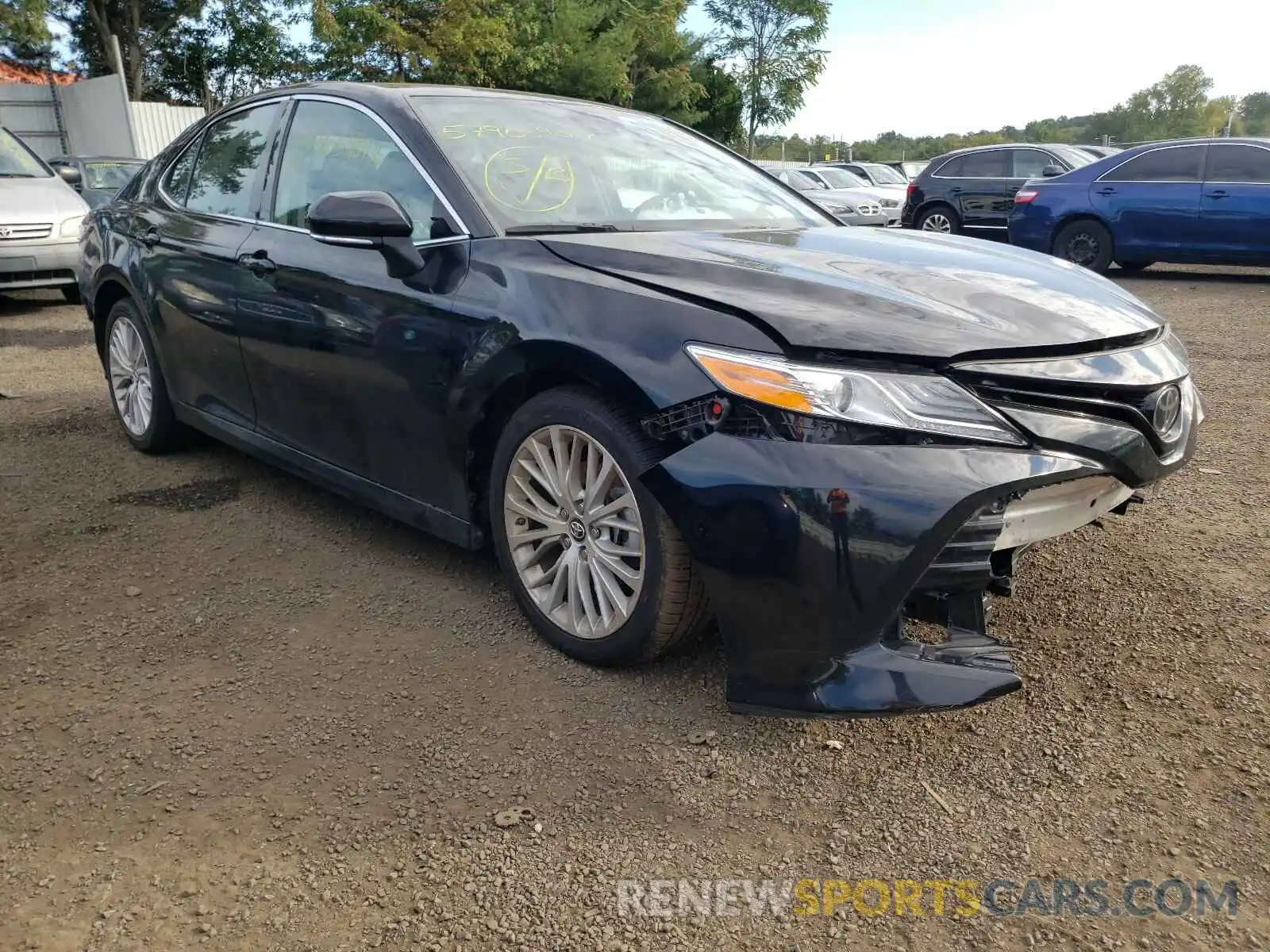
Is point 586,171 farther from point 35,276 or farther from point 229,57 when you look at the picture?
point 229,57

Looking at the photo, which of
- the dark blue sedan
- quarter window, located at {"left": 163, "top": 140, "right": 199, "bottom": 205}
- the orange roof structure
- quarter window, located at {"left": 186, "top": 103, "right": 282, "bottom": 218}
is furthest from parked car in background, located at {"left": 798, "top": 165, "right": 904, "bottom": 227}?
the orange roof structure

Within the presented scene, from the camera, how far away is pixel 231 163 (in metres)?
3.98

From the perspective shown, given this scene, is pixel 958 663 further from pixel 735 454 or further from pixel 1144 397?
pixel 1144 397

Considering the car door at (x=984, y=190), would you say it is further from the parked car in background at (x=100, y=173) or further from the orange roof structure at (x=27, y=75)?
the orange roof structure at (x=27, y=75)

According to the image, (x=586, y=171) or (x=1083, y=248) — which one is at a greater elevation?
(x=586, y=171)

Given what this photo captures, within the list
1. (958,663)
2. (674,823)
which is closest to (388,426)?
(674,823)

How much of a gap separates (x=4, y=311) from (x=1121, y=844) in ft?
33.8

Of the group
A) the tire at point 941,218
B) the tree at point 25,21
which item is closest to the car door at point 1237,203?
the tire at point 941,218

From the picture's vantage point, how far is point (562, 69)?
26344 millimetres

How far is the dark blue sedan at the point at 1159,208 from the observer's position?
32.4 ft

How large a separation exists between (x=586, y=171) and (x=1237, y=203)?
30.3ft

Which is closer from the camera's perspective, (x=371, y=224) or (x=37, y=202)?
(x=371, y=224)

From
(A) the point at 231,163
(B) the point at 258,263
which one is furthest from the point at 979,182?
(B) the point at 258,263

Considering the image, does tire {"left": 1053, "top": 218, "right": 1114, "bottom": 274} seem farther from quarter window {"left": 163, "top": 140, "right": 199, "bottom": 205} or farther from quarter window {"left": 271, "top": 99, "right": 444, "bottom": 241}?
quarter window {"left": 271, "top": 99, "right": 444, "bottom": 241}
